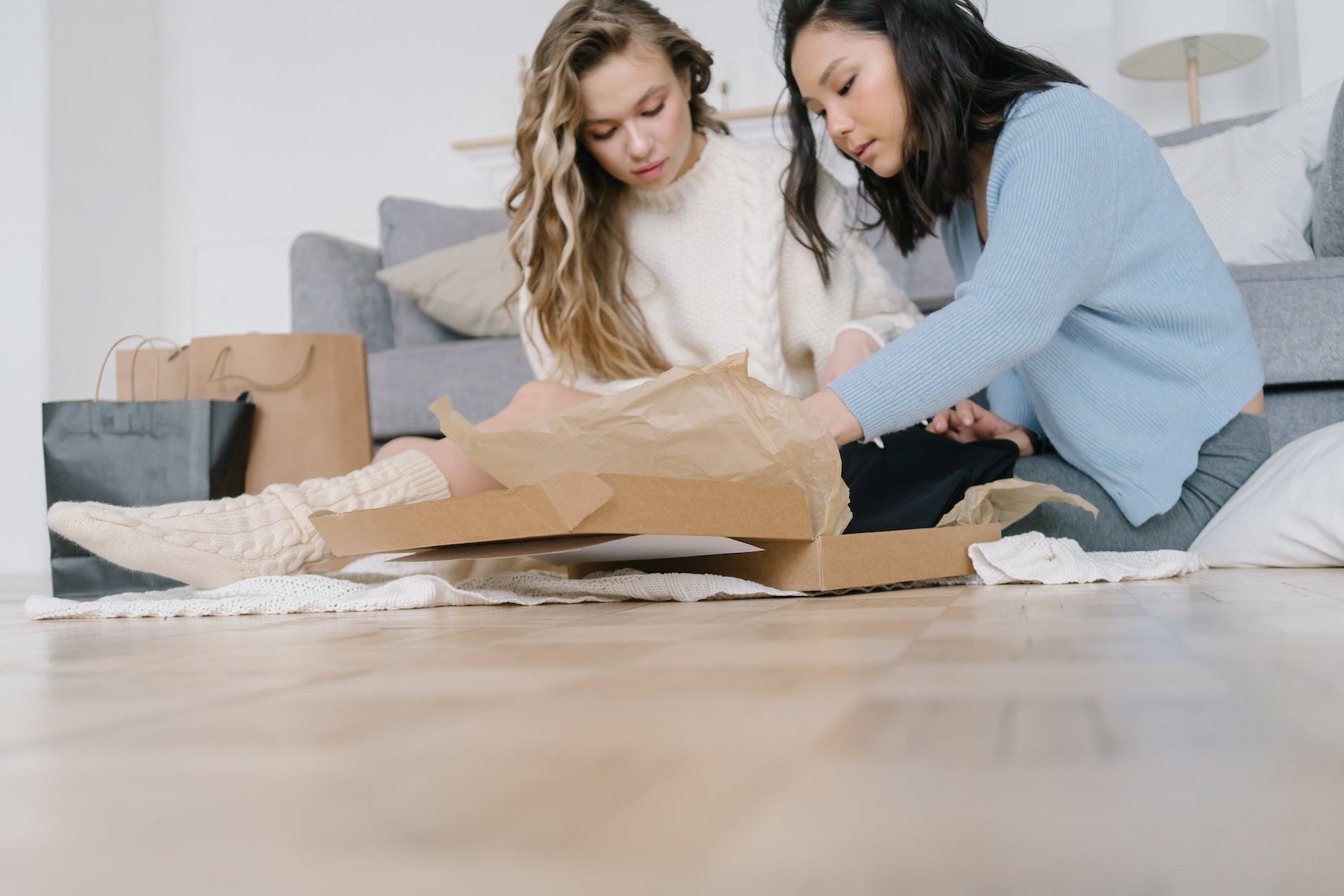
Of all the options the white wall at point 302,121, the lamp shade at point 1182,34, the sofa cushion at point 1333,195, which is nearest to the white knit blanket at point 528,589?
the sofa cushion at point 1333,195

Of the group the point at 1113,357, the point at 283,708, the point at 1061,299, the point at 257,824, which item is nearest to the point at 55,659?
the point at 283,708

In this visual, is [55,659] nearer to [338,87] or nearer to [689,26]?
[689,26]

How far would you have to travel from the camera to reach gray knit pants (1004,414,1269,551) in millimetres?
1072

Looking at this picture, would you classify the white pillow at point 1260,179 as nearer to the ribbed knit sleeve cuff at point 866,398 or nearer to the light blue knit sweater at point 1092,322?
the light blue knit sweater at point 1092,322

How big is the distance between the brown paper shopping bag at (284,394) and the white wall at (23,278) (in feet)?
5.94

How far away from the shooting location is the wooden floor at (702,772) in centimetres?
12

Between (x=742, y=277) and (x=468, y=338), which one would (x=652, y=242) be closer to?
(x=742, y=277)

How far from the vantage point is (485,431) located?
3.34 feet

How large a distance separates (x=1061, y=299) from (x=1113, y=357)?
20 cm

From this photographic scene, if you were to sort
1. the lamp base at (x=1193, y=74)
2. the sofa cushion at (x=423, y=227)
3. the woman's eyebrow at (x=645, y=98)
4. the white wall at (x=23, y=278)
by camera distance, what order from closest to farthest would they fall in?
1. the woman's eyebrow at (x=645, y=98)
2. the sofa cushion at (x=423, y=227)
3. the lamp base at (x=1193, y=74)
4. the white wall at (x=23, y=278)

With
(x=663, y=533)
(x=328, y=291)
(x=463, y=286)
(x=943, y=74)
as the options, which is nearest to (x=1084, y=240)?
(x=943, y=74)

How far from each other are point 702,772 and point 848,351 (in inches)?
45.4

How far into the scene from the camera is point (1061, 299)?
0.92m

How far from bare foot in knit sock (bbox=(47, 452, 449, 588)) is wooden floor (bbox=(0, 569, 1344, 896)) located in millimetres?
509
